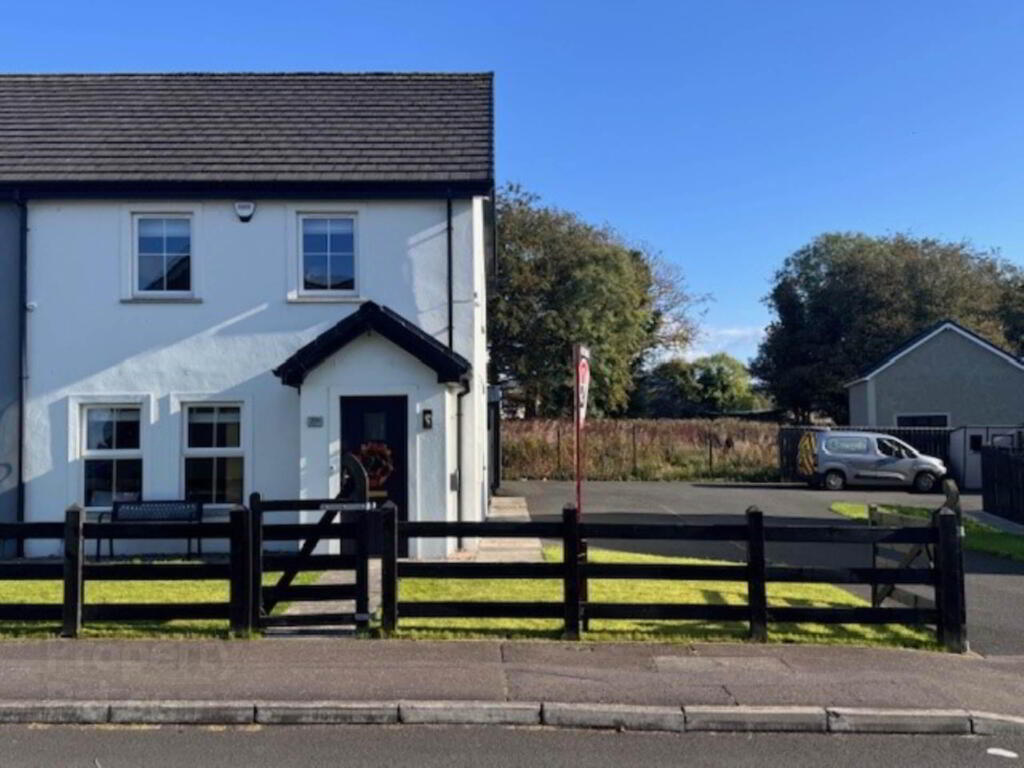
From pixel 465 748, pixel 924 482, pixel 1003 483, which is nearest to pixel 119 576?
pixel 465 748

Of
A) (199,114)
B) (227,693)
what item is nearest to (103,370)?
(199,114)

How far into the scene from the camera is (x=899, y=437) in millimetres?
30766

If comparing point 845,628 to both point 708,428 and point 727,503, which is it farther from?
point 708,428

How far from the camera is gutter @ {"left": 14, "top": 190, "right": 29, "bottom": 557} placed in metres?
13.3

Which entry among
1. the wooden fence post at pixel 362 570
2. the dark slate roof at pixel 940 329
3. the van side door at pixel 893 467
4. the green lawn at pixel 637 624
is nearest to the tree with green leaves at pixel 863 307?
the dark slate roof at pixel 940 329

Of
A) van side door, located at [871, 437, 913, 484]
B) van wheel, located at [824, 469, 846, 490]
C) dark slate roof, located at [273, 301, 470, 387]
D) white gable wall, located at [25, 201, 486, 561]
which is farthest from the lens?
van wheel, located at [824, 469, 846, 490]

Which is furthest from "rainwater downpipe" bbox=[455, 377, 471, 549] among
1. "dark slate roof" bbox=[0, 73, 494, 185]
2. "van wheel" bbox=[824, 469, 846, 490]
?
"van wheel" bbox=[824, 469, 846, 490]

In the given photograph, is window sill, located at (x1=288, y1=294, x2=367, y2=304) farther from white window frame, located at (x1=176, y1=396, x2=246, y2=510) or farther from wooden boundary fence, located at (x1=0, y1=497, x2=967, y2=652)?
wooden boundary fence, located at (x1=0, y1=497, x2=967, y2=652)

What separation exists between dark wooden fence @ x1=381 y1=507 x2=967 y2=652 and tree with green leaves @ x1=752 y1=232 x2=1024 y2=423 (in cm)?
4117

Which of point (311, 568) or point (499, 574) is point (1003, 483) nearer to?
point (499, 574)

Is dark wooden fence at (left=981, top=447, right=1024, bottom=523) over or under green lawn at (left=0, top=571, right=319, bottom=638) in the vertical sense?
over

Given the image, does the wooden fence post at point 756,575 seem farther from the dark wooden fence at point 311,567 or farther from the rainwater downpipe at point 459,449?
the rainwater downpipe at point 459,449

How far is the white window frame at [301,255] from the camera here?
1352cm

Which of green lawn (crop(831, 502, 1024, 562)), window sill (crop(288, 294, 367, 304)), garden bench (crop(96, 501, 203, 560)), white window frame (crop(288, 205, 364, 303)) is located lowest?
green lawn (crop(831, 502, 1024, 562))
